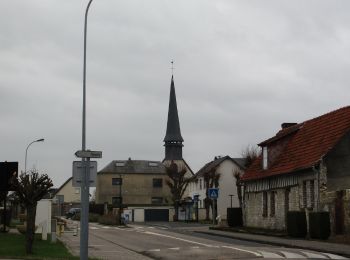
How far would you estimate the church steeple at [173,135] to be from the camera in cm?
10381

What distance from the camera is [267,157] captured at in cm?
4169

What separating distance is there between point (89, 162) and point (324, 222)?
652 inches

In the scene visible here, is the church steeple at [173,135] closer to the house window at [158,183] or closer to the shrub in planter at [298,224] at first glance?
the house window at [158,183]

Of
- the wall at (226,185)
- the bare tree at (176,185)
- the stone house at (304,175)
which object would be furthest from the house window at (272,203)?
the wall at (226,185)

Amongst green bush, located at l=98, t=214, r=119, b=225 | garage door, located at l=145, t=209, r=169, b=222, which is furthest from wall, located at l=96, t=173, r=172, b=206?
green bush, located at l=98, t=214, r=119, b=225

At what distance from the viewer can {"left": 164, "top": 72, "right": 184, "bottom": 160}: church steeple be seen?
341 feet

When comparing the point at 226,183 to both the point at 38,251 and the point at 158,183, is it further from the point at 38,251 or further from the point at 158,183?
the point at 38,251

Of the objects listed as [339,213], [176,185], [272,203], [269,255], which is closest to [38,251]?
[269,255]

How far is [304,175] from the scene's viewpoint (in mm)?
34625

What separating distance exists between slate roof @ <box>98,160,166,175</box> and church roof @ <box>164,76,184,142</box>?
7.18 m

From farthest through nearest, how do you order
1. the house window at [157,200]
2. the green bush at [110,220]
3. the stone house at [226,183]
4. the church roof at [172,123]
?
1. the church roof at [172,123]
2. the house window at [157,200]
3. the stone house at [226,183]
4. the green bush at [110,220]

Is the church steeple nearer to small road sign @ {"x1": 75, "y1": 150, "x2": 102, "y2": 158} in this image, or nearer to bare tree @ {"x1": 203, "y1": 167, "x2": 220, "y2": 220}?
bare tree @ {"x1": 203, "y1": 167, "x2": 220, "y2": 220}

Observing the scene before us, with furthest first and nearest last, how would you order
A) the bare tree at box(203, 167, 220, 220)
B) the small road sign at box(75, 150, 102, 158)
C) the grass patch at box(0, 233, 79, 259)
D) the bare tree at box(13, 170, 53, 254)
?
the bare tree at box(203, 167, 220, 220) → the bare tree at box(13, 170, 53, 254) → the grass patch at box(0, 233, 79, 259) → the small road sign at box(75, 150, 102, 158)

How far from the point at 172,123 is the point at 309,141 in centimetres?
6928
